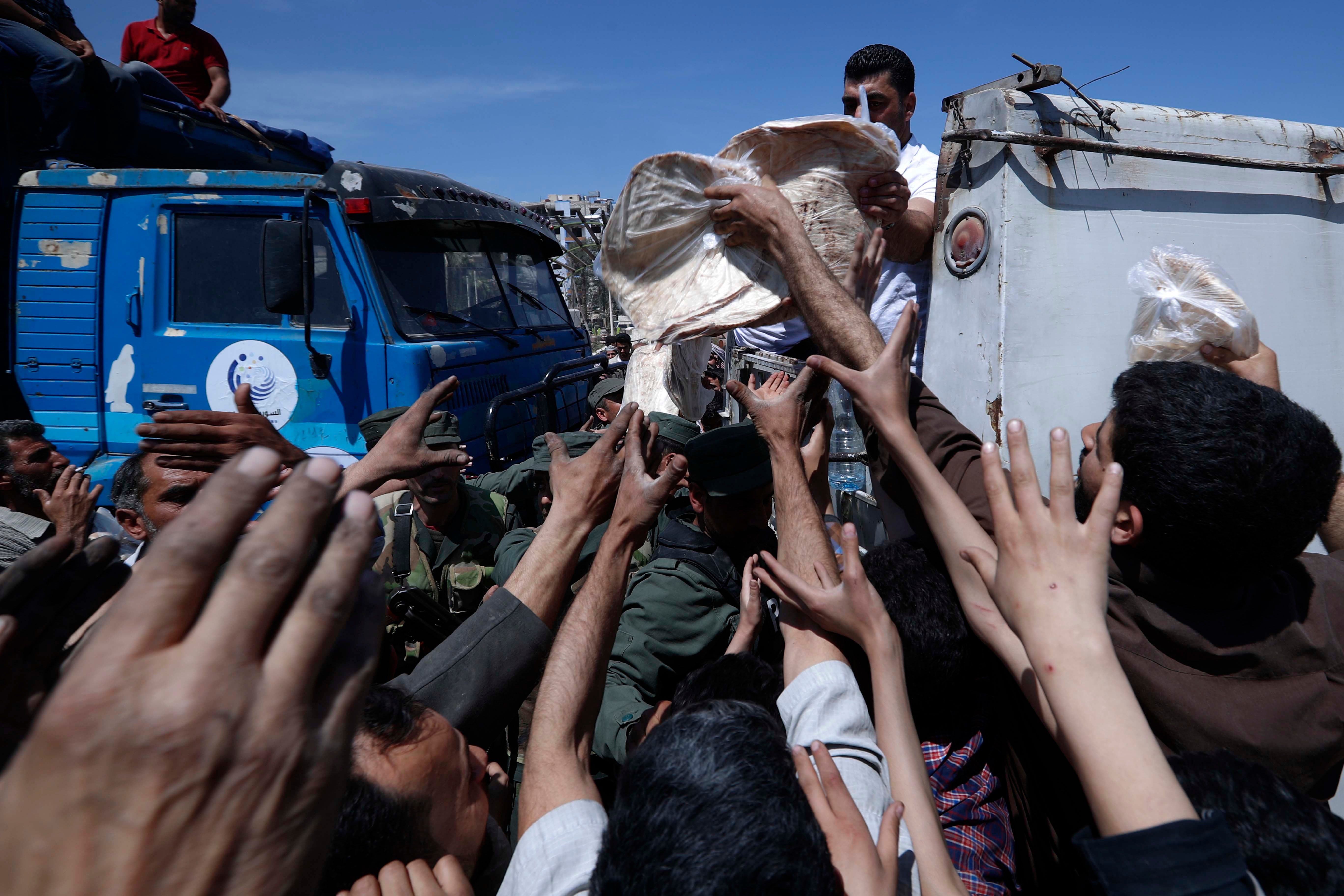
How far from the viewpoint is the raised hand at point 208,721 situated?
44 cm

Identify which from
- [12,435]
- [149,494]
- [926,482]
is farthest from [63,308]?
[926,482]

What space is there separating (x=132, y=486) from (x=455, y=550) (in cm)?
116

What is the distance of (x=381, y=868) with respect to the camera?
3.58ft

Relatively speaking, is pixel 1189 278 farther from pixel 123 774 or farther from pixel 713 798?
pixel 123 774

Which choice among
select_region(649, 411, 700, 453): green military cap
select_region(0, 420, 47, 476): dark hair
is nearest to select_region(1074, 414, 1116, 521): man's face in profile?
select_region(649, 411, 700, 453): green military cap

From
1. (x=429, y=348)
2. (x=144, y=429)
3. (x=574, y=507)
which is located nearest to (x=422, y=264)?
(x=429, y=348)

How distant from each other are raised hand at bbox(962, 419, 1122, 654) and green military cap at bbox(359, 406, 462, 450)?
2710 mm

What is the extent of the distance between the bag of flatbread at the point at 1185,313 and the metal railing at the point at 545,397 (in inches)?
103

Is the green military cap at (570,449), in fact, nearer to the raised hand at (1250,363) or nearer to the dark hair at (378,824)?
the dark hair at (378,824)

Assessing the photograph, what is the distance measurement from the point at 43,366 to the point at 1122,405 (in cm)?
515

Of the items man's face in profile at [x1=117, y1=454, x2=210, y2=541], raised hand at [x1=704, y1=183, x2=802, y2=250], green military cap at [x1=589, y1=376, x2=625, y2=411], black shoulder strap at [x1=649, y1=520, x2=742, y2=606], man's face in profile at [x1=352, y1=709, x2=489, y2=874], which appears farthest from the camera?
Result: green military cap at [x1=589, y1=376, x2=625, y2=411]

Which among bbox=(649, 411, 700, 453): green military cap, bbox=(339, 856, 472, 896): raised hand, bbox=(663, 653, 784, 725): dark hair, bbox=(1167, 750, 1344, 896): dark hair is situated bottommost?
bbox=(339, 856, 472, 896): raised hand

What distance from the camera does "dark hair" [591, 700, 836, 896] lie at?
81cm

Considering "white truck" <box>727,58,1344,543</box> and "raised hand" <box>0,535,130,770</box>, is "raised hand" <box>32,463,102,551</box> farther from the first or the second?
"white truck" <box>727,58,1344,543</box>
